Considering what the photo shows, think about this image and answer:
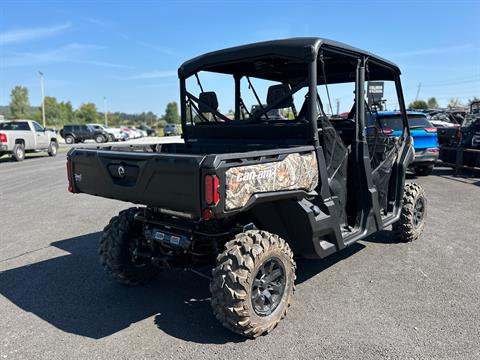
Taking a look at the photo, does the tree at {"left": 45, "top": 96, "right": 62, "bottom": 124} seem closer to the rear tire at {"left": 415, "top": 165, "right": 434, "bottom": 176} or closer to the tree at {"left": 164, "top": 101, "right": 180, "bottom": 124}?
the tree at {"left": 164, "top": 101, "right": 180, "bottom": 124}

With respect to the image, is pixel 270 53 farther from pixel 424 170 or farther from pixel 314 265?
pixel 424 170

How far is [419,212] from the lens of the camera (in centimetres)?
586

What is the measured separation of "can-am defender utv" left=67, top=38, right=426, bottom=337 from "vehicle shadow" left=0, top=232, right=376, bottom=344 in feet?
0.78

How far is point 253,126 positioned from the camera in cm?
432

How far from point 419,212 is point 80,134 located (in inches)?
1407

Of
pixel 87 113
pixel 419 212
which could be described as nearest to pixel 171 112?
pixel 87 113

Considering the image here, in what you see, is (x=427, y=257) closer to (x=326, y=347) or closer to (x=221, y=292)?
(x=326, y=347)

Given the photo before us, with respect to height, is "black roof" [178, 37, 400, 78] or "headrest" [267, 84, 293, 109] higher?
"black roof" [178, 37, 400, 78]

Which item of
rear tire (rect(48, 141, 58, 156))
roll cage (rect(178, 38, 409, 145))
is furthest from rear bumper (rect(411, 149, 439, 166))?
rear tire (rect(48, 141, 58, 156))

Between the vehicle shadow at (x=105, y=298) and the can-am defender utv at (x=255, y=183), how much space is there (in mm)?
239

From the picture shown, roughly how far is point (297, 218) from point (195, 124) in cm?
191

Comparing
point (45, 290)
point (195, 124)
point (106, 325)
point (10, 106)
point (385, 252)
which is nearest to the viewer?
point (106, 325)

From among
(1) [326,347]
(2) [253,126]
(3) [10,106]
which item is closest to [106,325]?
(1) [326,347]

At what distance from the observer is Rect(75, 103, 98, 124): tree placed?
102 meters
